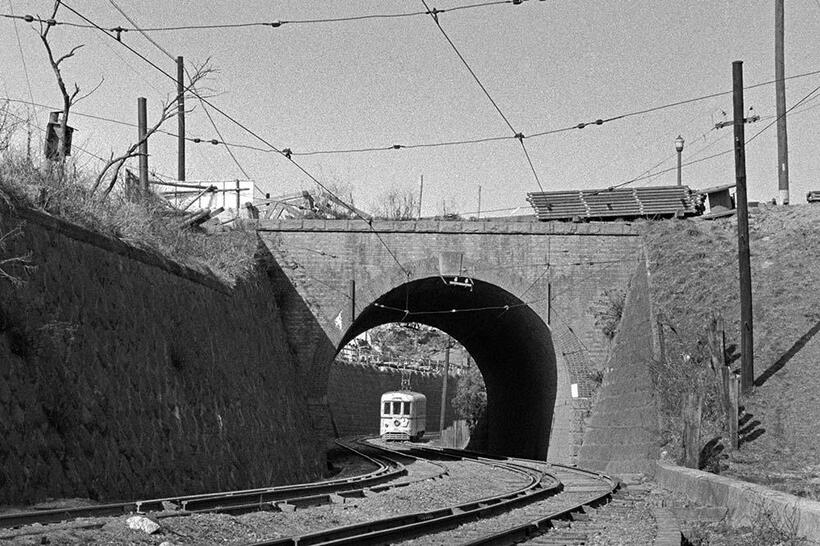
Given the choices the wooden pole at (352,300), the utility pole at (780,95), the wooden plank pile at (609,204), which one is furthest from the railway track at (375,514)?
the utility pole at (780,95)

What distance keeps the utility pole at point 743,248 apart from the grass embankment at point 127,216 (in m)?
11.2

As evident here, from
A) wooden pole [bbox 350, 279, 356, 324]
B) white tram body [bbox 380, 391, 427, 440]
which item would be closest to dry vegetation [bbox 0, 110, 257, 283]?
wooden pole [bbox 350, 279, 356, 324]

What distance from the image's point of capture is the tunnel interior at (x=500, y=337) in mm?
31141

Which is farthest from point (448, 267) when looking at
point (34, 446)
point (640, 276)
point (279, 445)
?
point (34, 446)

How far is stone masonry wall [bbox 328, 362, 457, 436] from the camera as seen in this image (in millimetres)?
57781

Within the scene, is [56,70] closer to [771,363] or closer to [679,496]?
[679,496]

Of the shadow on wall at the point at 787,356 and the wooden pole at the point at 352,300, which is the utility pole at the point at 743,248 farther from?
the wooden pole at the point at 352,300

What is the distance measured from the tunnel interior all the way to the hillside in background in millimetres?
4442

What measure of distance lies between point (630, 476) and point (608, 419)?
4264mm

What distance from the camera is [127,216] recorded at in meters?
19.7

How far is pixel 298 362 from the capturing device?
94.9 ft

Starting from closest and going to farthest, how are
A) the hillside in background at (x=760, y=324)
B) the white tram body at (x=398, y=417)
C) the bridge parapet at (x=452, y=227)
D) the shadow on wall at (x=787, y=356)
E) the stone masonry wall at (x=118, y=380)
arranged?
1. the stone masonry wall at (x=118, y=380)
2. the hillside in background at (x=760, y=324)
3. the shadow on wall at (x=787, y=356)
4. the bridge parapet at (x=452, y=227)
5. the white tram body at (x=398, y=417)

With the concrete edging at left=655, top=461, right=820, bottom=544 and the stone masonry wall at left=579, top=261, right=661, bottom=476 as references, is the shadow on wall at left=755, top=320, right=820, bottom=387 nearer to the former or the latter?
the stone masonry wall at left=579, top=261, right=661, bottom=476

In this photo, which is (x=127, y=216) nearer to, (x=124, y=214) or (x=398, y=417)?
(x=124, y=214)
